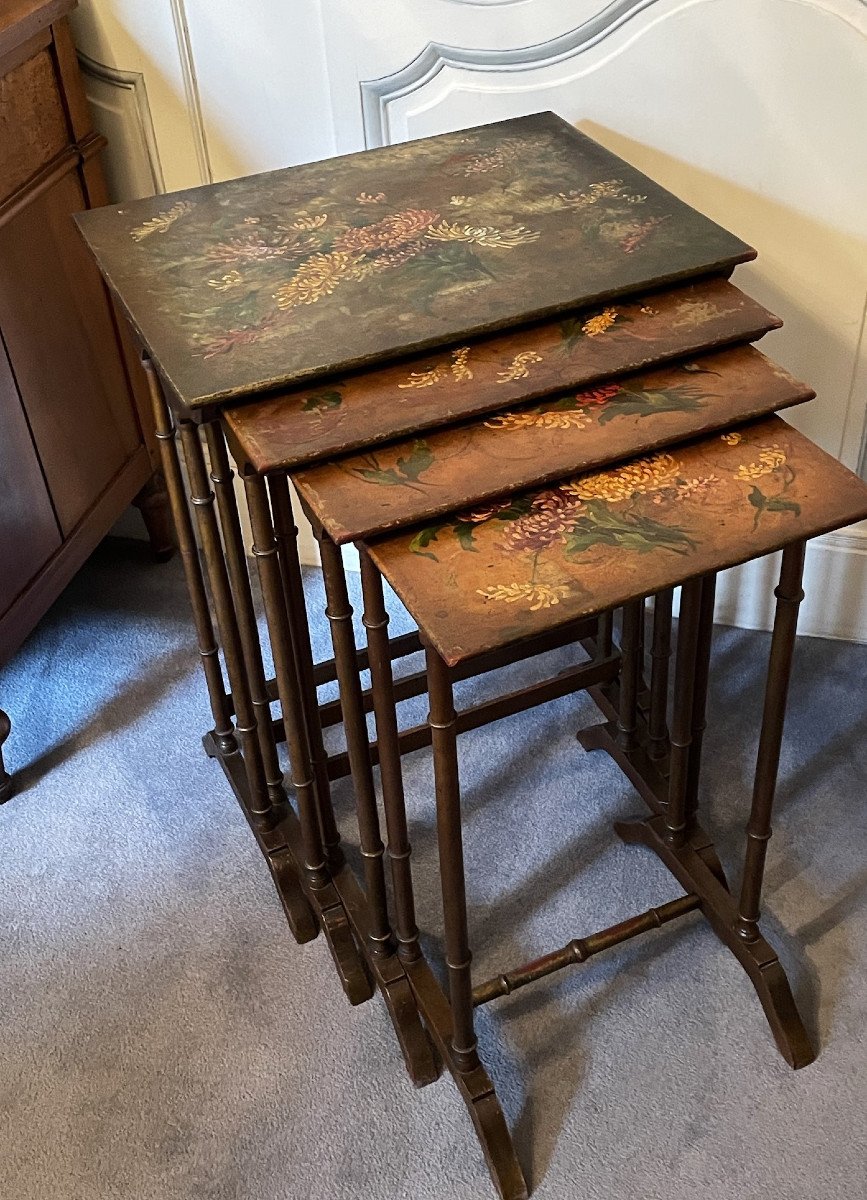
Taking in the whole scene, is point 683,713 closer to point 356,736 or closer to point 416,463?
point 356,736

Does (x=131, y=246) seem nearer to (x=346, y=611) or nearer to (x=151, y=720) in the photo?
(x=346, y=611)

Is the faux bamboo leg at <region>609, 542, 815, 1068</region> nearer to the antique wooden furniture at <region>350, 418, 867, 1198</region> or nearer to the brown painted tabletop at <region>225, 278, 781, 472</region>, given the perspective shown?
the antique wooden furniture at <region>350, 418, 867, 1198</region>

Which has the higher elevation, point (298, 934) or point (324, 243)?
point (324, 243)

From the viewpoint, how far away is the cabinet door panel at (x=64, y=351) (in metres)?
1.64

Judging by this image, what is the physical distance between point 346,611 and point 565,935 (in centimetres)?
59

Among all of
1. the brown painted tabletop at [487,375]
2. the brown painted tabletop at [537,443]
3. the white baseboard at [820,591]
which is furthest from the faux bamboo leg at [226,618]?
the white baseboard at [820,591]

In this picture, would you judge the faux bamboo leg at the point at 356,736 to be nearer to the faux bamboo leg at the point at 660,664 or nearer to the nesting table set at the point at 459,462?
the nesting table set at the point at 459,462

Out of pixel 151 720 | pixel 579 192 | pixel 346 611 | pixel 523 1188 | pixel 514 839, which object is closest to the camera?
pixel 346 611

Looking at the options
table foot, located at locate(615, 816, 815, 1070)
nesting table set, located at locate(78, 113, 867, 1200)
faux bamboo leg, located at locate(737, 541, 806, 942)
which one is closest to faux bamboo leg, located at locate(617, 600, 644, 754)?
nesting table set, located at locate(78, 113, 867, 1200)

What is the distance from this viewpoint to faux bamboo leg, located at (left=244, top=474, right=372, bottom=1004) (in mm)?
1209

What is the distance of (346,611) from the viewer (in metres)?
1.17

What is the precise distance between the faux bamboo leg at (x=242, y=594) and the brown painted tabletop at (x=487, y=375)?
0.21 ft

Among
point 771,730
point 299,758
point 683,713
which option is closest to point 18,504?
point 299,758

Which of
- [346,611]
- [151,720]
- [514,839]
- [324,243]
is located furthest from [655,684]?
[151,720]
